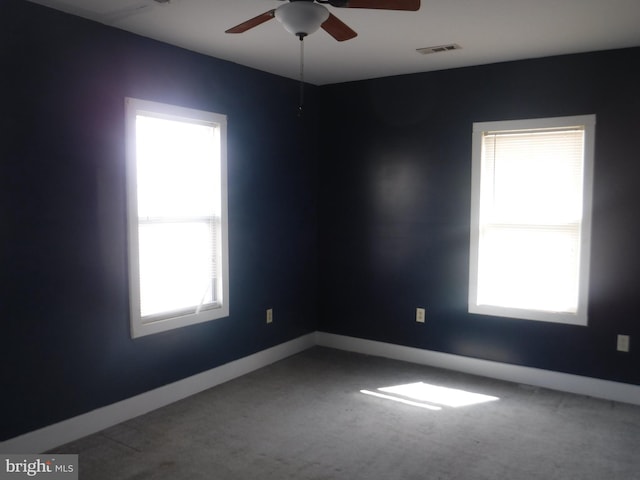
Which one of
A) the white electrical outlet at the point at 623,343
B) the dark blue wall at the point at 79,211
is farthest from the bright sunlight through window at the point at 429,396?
the dark blue wall at the point at 79,211

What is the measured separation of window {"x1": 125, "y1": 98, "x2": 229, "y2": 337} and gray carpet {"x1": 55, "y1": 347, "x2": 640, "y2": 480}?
0.71 meters

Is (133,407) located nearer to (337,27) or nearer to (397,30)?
(337,27)

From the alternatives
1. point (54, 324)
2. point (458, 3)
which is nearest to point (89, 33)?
point (54, 324)

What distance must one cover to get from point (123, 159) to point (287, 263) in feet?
6.31

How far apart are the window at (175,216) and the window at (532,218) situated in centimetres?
210

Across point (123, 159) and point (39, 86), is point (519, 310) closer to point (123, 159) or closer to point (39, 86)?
point (123, 159)

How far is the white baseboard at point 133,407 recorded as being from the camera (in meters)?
2.88

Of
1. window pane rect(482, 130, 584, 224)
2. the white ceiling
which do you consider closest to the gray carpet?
window pane rect(482, 130, 584, 224)

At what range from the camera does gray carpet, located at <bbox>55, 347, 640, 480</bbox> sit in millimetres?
2783

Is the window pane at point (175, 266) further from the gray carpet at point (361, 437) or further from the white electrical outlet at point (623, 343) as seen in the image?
the white electrical outlet at point (623, 343)

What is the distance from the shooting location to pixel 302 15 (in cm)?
213

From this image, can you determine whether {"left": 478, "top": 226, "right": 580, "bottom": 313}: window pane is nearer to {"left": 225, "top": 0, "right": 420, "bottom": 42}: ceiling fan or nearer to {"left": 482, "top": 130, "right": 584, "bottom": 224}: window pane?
{"left": 482, "top": 130, "right": 584, "bottom": 224}: window pane

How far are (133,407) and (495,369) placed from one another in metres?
2.82

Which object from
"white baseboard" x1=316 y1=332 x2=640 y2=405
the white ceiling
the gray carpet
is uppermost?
the white ceiling
